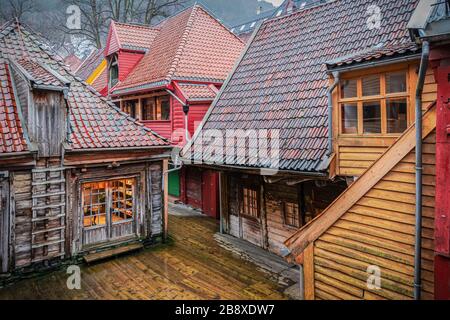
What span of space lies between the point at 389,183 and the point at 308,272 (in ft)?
7.58

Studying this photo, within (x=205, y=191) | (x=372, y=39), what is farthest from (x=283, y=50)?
(x=205, y=191)

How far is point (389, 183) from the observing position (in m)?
4.96

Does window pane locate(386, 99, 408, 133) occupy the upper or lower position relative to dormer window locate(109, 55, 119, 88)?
lower

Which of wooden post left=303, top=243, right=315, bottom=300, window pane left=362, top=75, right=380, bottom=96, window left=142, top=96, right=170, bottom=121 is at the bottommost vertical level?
wooden post left=303, top=243, right=315, bottom=300

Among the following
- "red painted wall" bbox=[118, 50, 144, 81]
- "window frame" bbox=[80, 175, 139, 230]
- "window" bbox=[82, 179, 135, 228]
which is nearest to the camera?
"window frame" bbox=[80, 175, 139, 230]

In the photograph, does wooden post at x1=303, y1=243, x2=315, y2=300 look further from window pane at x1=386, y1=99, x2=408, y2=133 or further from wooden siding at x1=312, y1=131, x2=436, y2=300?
window pane at x1=386, y1=99, x2=408, y2=133

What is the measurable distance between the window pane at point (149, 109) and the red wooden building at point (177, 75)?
50 mm

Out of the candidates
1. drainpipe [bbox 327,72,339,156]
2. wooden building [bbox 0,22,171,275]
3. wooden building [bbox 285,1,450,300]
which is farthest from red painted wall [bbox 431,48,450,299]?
wooden building [bbox 0,22,171,275]

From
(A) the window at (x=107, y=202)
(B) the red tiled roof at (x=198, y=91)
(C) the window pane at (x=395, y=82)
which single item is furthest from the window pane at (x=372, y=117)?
(B) the red tiled roof at (x=198, y=91)

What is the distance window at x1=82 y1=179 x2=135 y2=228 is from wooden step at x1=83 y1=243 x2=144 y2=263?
2.65ft

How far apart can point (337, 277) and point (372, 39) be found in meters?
6.15

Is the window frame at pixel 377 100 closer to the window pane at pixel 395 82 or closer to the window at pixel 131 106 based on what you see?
the window pane at pixel 395 82

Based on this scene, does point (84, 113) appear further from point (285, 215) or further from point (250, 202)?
point (285, 215)

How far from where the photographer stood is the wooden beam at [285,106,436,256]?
467 centimetres
